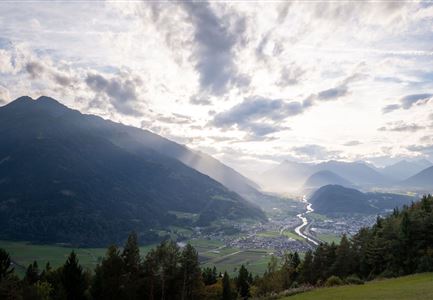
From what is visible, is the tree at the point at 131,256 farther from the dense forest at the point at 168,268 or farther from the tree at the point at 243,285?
the tree at the point at 243,285

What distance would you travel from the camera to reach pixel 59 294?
6662 centimetres

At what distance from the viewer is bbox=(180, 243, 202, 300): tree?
73887mm

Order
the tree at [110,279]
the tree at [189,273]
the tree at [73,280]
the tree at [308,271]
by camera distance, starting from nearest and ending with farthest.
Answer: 1. the tree at [110,279]
2. the tree at [73,280]
3. the tree at [189,273]
4. the tree at [308,271]

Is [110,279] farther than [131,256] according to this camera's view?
No

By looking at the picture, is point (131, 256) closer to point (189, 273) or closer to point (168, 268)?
point (168, 268)

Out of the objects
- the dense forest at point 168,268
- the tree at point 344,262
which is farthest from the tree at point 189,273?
the tree at point 344,262

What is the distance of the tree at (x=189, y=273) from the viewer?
73887mm

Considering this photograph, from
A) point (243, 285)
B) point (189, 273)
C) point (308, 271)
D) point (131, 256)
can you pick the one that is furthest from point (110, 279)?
point (308, 271)

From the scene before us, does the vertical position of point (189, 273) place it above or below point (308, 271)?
above

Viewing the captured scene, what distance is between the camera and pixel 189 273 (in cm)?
7494

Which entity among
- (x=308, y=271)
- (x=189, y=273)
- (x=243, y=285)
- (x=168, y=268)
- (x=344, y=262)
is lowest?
(x=243, y=285)

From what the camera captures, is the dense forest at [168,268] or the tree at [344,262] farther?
the tree at [344,262]

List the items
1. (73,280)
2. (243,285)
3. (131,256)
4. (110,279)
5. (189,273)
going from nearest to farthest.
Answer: (110,279)
(73,280)
(131,256)
(189,273)
(243,285)

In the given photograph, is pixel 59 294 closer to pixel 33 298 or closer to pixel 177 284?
pixel 33 298
